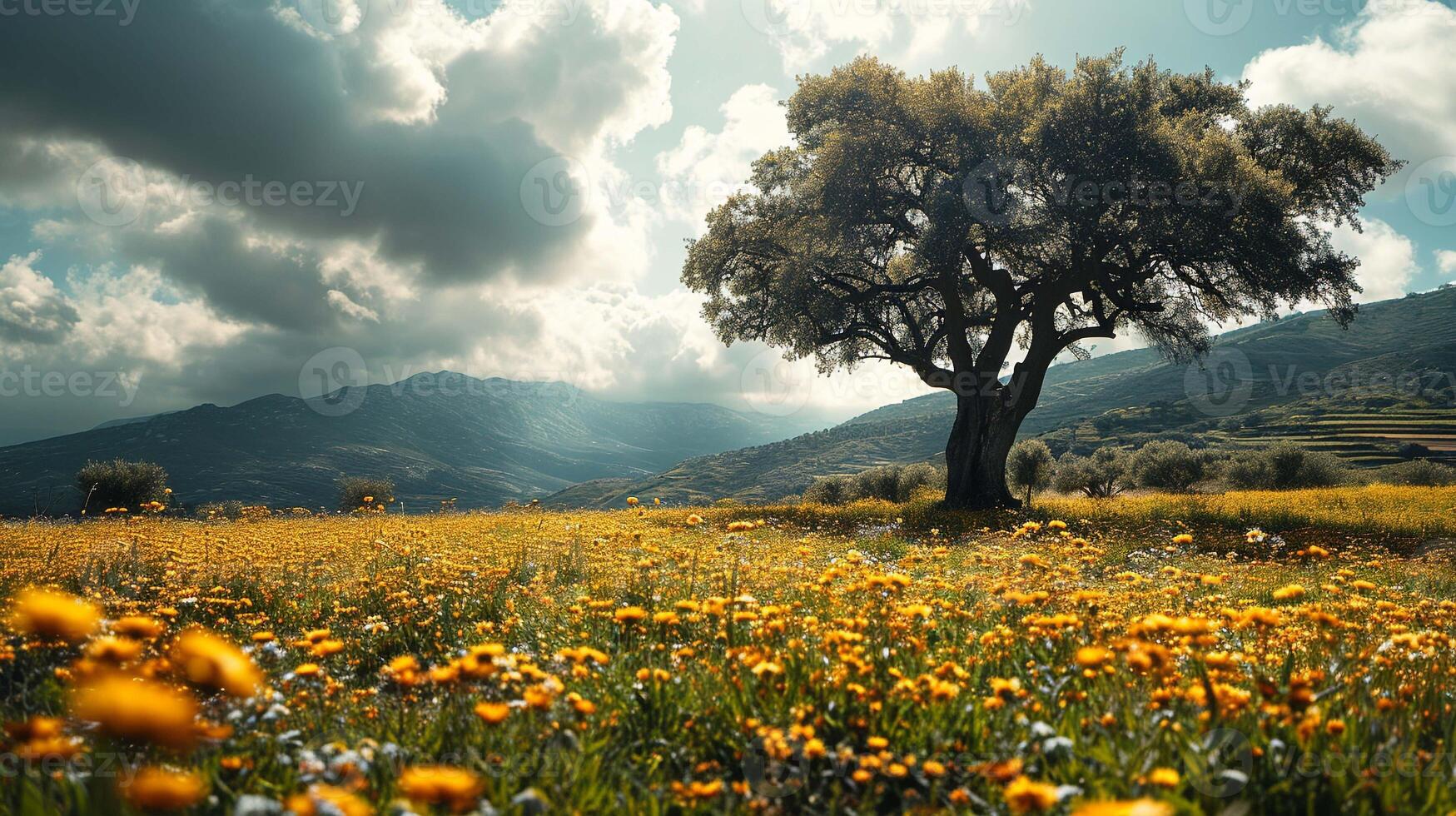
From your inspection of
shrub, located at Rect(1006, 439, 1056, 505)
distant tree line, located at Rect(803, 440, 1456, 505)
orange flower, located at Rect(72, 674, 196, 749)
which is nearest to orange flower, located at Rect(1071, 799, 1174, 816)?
orange flower, located at Rect(72, 674, 196, 749)

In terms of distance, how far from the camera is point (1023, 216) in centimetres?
1908

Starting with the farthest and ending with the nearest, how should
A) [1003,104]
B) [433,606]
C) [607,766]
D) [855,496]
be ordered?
[855,496], [1003,104], [433,606], [607,766]

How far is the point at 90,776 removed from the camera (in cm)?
255

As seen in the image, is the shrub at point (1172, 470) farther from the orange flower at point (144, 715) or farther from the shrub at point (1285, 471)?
the orange flower at point (144, 715)

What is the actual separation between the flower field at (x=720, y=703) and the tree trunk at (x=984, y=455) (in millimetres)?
14537

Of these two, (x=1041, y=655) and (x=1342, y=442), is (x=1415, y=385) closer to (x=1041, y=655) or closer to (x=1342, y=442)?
(x=1342, y=442)

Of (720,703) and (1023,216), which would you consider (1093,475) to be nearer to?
(1023,216)

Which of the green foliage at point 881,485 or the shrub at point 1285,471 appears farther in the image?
the green foliage at point 881,485

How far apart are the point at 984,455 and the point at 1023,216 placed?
25.4 feet

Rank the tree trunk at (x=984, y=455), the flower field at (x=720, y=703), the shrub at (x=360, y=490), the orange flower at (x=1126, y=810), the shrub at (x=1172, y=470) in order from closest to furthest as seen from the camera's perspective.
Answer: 1. the orange flower at (x=1126, y=810)
2. the flower field at (x=720, y=703)
3. the tree trunk at (x=984, y=455)
4. the shrub at (x=360, y=490)
5. the shrub at (x=1172, y=470)

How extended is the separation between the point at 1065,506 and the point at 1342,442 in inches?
6291

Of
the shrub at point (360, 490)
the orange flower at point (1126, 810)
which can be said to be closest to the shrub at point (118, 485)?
the shrub at point (360, 490)

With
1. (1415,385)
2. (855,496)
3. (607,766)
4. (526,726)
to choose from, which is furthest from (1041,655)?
(1415,385)

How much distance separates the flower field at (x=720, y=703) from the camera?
8.25 ft
